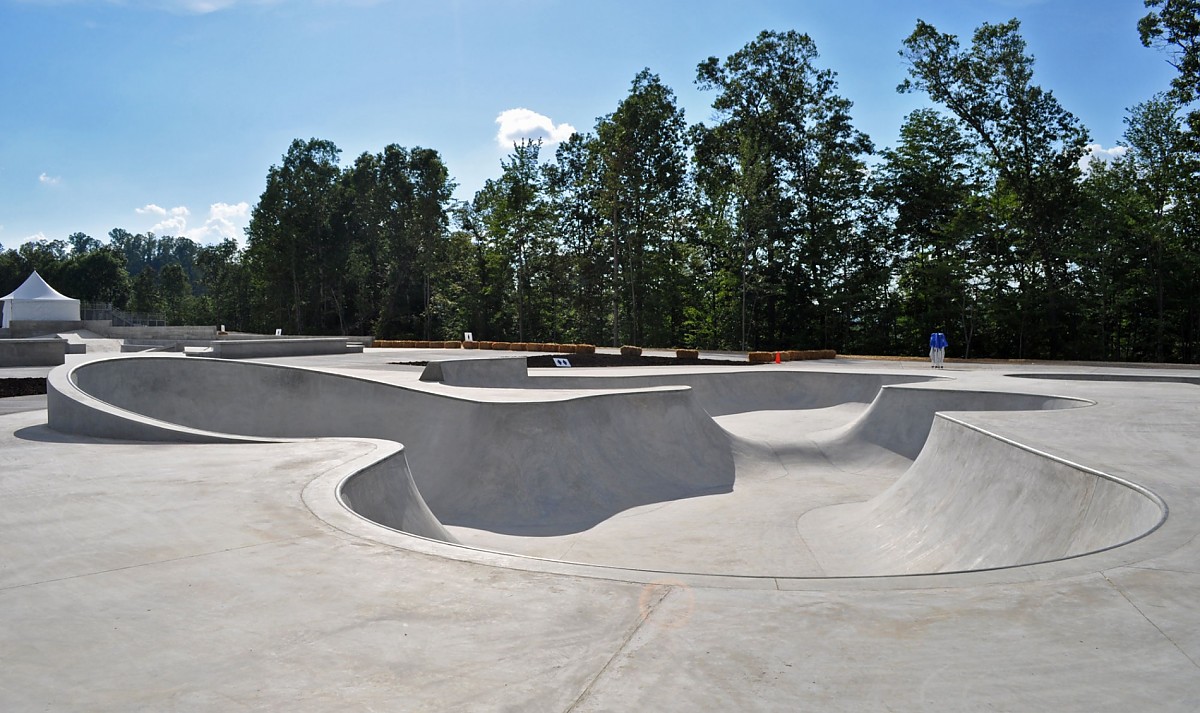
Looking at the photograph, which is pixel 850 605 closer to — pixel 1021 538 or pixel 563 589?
pixel 563 589

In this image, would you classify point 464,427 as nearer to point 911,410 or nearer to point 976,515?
point 976,515

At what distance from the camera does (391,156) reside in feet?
212

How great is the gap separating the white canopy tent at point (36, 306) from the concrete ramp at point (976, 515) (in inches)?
2198

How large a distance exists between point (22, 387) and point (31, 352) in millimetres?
8705

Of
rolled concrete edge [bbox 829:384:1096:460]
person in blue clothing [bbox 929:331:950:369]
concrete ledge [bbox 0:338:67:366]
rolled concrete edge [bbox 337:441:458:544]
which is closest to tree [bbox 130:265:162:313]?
concrete ledge [bbox 0:338:67:366]

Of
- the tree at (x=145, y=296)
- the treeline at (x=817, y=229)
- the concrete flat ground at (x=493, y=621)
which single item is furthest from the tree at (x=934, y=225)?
the tree at (x=145, y=296)

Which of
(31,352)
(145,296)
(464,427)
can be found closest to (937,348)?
(464,427)

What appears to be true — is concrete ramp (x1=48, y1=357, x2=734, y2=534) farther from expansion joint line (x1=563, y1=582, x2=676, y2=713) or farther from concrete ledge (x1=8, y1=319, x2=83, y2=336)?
concrete ledge (x1=8, y1=319, x2=83, y2=336)

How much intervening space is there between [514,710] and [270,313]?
3388 inches

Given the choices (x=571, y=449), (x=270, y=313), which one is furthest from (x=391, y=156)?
(x=571, y=449)

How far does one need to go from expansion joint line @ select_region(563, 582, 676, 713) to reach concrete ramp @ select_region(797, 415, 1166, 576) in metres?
3.67

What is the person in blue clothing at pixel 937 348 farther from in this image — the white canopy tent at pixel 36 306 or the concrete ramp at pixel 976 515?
the white canopy tent at pixel 36 306

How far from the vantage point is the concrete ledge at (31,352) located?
2469 cm

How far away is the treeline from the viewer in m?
39.7
